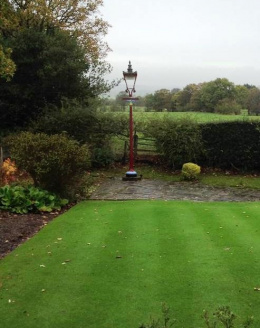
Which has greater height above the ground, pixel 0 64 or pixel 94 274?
pixel 0 64

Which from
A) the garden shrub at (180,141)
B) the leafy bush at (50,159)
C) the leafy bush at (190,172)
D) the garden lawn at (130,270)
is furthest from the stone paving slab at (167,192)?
the garden lawn at (130,270)

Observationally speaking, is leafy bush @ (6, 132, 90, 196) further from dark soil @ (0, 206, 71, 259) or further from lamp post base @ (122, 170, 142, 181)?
lamp post base @ (122, 170, 142, 181)

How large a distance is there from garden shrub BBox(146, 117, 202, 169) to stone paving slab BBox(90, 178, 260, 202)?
229cm

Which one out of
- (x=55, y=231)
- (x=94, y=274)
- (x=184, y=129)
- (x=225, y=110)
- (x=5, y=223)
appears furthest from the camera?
(x=225, y=110)

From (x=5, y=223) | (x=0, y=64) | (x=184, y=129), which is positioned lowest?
(x=5, y=223)

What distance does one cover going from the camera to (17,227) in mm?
8117

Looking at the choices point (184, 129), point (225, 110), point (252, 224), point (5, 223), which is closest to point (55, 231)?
point (5, 223)

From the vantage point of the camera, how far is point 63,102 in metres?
17.9

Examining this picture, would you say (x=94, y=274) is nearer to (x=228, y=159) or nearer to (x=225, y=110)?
(x=228, y=159)

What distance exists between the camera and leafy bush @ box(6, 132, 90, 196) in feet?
32.8

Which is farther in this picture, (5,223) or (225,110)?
(225,110)

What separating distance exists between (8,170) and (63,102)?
258 inches

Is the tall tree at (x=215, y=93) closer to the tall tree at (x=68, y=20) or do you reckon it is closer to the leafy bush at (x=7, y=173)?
the tall tree at (x=68, y=20)

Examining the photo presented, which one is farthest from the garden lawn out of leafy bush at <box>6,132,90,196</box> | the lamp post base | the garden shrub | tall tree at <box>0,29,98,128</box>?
tall tree at <box>0,29,98,128</box>
